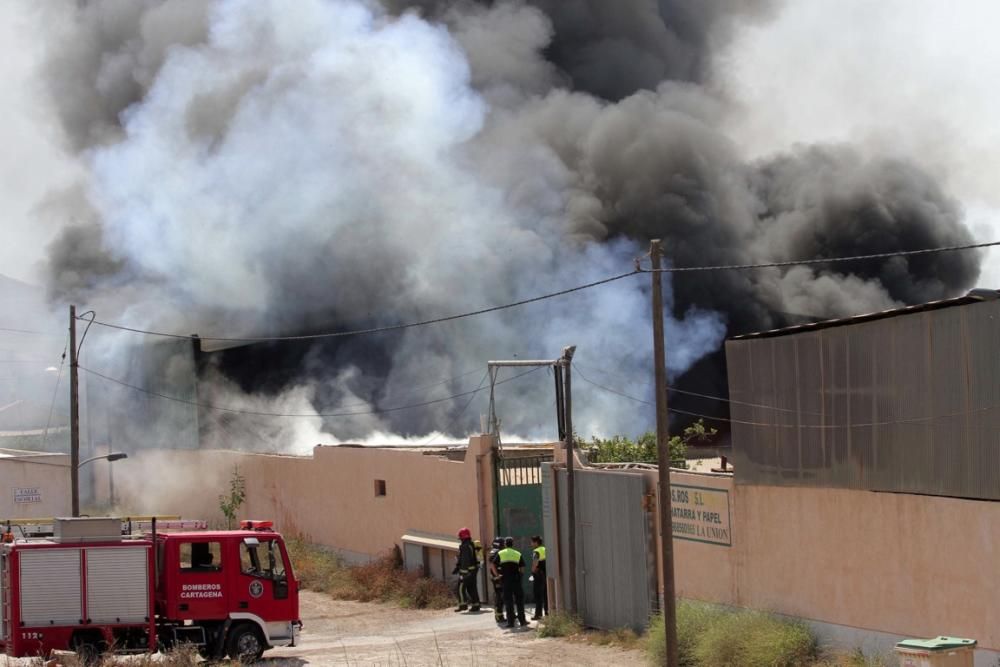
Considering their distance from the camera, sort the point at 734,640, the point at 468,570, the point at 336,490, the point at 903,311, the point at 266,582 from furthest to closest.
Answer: the point at 336,490 < the point at 468,570 < the point at 266,582 < the point at 734,640 < the point at 903,311

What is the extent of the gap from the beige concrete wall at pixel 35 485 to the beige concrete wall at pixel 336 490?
199 cm

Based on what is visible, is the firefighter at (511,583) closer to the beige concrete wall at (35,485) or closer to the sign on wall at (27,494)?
the beige concrete wall at (35,485)

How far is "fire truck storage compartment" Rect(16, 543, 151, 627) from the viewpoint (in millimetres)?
14305

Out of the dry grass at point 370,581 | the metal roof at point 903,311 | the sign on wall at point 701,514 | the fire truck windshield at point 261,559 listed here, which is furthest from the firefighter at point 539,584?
the metal roof at point 903,311

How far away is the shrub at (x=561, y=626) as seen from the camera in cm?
1572

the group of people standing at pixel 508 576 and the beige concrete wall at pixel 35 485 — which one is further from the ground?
the beige concrete wall at pixel 35 485

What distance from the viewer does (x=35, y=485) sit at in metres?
30.8

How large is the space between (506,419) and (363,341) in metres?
7.04

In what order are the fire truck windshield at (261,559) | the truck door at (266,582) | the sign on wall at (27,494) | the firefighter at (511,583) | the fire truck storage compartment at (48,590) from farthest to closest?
the sign on wall at (27,494), the firefighter at (511,583), the fire truck windshield at (261,559), the truck door at (266,582), the fire truck storage compartment at (48,590)

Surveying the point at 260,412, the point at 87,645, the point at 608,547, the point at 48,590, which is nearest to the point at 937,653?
the point at 608,547

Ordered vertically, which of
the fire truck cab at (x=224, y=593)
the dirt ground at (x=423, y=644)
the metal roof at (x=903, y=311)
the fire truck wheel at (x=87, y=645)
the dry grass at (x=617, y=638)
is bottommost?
the dirt ground at (x=423, y=644)

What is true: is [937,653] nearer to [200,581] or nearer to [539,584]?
[539,584]

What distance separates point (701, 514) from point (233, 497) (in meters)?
16.0

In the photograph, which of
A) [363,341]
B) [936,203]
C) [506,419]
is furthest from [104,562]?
[936,203]
